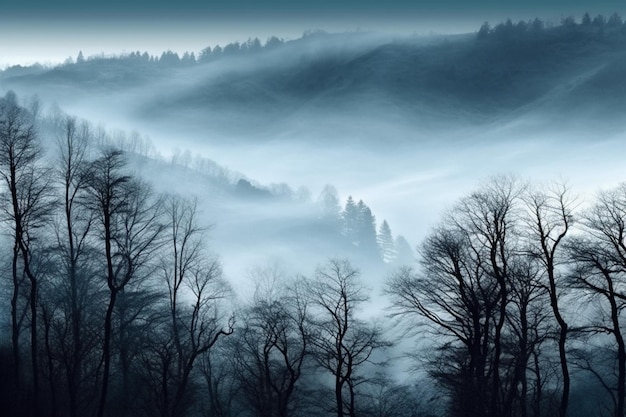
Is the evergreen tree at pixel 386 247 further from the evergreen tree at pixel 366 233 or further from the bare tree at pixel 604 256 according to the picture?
the bare tree at pixel 604 256

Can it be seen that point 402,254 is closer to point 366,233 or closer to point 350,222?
point 366,233

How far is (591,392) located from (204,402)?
109ft

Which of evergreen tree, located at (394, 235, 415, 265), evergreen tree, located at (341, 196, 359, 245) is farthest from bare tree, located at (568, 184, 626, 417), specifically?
evergreen tree, located at (341, 196, 359, 245)

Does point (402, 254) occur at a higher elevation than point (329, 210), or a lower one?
lower

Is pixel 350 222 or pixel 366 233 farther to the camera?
pixel 350 222

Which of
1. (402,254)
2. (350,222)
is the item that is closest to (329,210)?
(350,222)

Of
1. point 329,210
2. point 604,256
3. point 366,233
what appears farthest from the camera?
point 329,210

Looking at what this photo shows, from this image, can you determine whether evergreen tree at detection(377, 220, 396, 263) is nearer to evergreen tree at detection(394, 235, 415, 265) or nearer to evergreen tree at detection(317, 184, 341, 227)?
evergreen tree at detection(394, 235, 415, 265)

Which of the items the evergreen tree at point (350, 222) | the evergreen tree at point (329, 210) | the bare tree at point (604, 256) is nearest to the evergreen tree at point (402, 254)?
the evergreen tree at point (350, 222)

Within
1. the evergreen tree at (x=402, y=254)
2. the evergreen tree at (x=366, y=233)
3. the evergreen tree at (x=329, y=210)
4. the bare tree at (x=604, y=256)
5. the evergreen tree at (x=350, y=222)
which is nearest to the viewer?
the bare tree at (x=604, y=256)

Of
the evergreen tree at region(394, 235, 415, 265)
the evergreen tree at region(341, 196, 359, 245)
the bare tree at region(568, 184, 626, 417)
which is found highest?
the evergreen tree at region(341, 196, 359, 245)

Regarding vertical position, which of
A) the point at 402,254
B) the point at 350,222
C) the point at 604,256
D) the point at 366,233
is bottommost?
the point at 604,256

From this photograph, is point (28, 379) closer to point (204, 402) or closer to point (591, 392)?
point (204, 402)

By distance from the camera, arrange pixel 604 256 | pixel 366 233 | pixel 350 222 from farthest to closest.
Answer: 1. pixel 350 222
2. pixel 366 233
3. pixel 604 256
